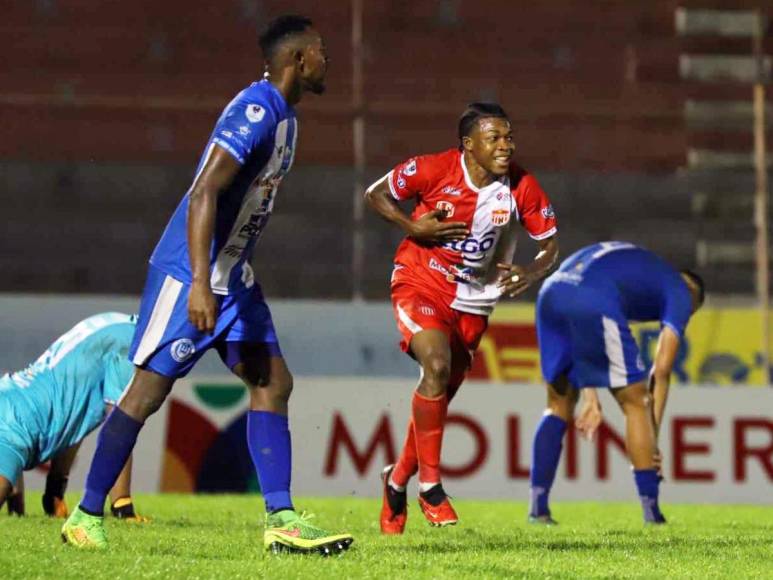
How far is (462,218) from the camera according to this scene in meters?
6.95

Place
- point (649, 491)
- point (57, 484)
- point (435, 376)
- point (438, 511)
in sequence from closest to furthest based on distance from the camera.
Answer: point (438, 511), point (435, 376), point (57, 484), point (649, 491)

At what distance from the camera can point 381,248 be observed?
13.8 metres

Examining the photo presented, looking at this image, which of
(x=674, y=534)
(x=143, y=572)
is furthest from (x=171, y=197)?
(x=143, y=572)

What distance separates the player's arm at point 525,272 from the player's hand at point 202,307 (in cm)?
189

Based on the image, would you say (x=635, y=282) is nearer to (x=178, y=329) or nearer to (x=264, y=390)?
(x=264, y=390)

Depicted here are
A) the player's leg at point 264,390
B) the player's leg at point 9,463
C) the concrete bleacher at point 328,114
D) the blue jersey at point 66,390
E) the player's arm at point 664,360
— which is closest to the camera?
the player's leg at point 264,390

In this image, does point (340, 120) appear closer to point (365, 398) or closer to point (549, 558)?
point (365, 398)

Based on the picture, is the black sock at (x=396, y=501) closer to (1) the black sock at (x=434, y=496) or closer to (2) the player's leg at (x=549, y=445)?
(1) the black sock at (x=434, y=496)

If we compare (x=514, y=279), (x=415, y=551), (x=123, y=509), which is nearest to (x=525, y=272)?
(x=514, y=279)

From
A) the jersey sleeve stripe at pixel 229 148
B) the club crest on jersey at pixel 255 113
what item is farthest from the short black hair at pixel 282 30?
the jersey sleeve stripe at pixel 229 148

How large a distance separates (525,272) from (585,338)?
6.00 ft

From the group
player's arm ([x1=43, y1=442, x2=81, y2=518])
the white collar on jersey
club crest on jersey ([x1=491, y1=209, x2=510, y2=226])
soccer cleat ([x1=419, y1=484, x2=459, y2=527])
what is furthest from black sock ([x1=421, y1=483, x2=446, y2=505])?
player's arm ([x1=43, y1=442, x2=81, y2=518])

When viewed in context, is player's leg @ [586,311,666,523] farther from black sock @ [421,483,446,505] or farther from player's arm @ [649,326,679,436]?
black sock @ [421,483,446,505]

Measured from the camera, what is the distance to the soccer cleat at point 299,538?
17.2 feet
